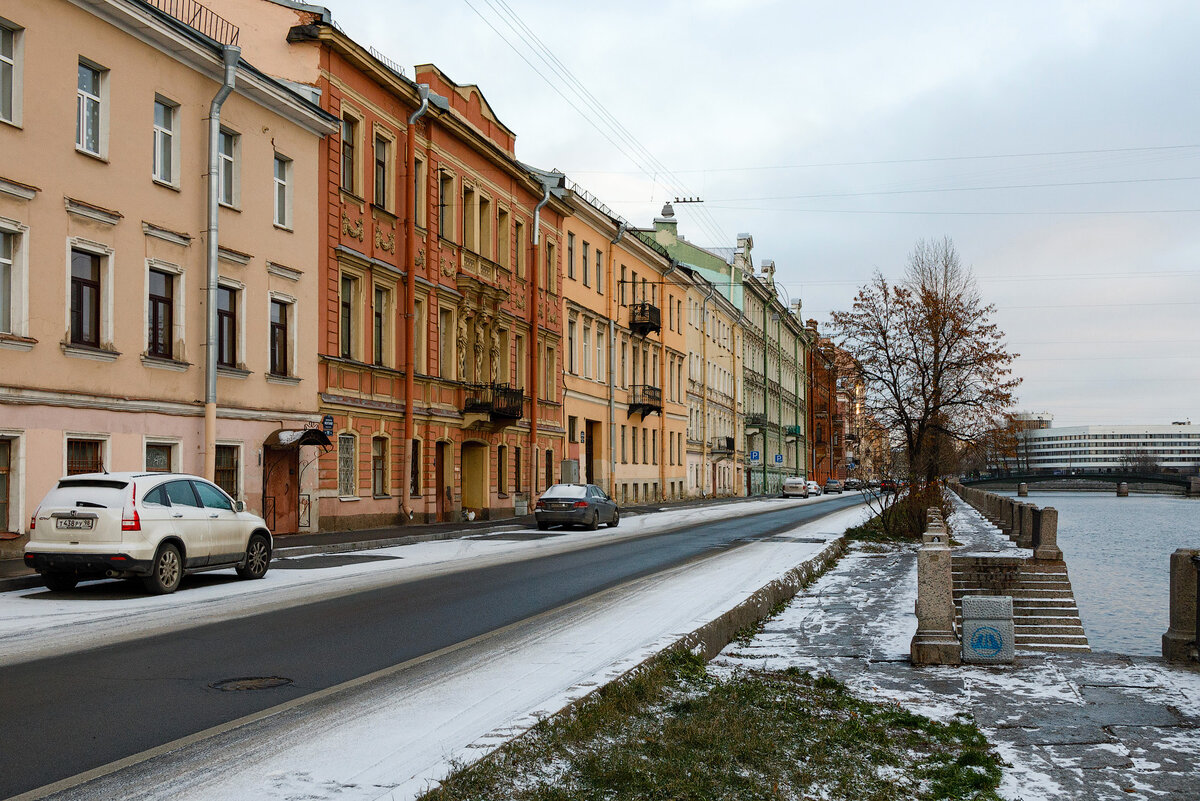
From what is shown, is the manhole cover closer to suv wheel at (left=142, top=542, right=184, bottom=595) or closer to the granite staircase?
suv wheel at (left=142, top=542, right=184, bottom=595)

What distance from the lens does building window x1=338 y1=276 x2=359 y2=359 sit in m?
29.7

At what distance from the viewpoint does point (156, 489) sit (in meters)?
15.0

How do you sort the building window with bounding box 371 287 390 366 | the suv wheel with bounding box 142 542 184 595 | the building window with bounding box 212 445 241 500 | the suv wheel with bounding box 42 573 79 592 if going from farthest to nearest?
the building window with bounding box 371 287 390 366, the building window with bounding box 212 445 241 500, the suv wheel with bounding box 42 573 79 592, the suv wheel with bounding box 142 542 184 595

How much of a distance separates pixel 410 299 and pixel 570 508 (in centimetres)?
775

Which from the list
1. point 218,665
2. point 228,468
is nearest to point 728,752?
point 218,665

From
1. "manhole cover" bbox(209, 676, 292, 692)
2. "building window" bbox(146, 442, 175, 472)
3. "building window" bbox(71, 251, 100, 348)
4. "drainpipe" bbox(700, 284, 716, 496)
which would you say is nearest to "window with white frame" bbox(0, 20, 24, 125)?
"building window" bbox(71, 251, 100, 348)

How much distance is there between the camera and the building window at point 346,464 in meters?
29.0

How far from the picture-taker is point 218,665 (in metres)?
9.41

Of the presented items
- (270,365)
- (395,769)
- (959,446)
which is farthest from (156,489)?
(959,446)

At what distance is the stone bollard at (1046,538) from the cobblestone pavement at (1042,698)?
5.59 meters

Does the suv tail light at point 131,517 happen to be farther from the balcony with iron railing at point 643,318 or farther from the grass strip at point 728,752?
the balcony with iron railing at point 643,318

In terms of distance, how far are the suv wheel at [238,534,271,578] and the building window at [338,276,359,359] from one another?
12.8m

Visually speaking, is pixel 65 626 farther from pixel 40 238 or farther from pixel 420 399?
pixel 420 399

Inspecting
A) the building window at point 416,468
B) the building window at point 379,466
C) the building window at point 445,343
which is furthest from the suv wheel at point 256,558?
the building window at point 445,343
